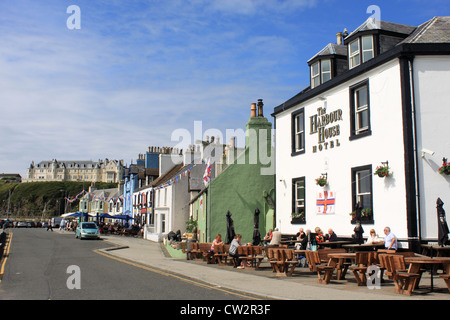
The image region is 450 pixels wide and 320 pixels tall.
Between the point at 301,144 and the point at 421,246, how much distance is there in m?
8.69

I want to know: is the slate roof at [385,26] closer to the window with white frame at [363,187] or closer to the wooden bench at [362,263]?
the window with white frame at [363,187]

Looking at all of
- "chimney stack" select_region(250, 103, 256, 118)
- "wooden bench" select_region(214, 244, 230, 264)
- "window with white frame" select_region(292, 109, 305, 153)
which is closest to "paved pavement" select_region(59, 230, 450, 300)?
"wooden bench" select_region(214, 244, 230, 264)

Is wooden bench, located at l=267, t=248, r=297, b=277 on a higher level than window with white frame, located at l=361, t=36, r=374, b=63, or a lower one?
lower

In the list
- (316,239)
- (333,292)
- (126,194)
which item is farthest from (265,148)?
(126,194)

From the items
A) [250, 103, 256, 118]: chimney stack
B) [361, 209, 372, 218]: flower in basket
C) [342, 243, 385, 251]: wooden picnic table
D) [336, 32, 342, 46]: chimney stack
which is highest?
[336, 32, 342, 46]: chimney stack

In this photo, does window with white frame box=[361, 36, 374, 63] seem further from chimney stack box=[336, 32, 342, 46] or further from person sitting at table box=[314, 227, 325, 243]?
person sitting at table box=[314, 227, 325, 243]

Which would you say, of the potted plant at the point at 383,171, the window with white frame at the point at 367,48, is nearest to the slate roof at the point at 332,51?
the window with white frame at the point at 367,48

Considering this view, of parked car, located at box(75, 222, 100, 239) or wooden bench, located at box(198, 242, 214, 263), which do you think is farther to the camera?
parked car, located at box(75, 222, 100, 239)

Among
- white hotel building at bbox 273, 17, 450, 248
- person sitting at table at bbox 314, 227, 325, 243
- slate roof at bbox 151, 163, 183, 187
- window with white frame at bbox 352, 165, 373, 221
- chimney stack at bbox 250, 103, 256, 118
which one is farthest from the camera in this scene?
slate roof at bbox 151, 163, 183, 187

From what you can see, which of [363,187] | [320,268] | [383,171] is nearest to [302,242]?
[363,187]

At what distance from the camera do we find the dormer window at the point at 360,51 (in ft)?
55.3

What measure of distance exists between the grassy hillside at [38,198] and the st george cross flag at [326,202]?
136 metres

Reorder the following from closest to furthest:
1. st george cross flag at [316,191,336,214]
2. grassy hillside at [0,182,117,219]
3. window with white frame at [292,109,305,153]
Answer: st george cross flag at [316,191,336,214] → window with white frame at [292,109,305,153] → grassy hillside at [0,182,117,219]

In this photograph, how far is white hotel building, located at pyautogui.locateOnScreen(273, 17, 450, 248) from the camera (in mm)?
14094
